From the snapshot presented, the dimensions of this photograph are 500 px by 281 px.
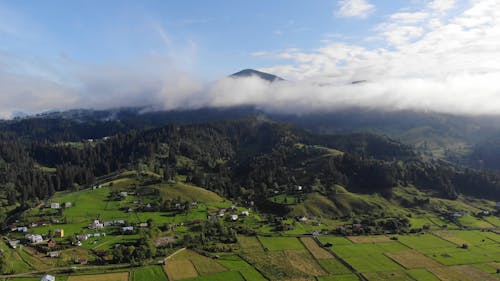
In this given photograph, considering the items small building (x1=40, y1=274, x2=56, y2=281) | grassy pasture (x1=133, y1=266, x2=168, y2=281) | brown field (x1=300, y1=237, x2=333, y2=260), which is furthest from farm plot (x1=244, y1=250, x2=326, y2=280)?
small building (x1=40, y1=274, x2=56, y2=281)

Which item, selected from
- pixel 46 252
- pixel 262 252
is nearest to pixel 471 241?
pixel 262 252

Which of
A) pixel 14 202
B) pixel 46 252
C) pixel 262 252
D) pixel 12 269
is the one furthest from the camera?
Answer: pixel 14 202

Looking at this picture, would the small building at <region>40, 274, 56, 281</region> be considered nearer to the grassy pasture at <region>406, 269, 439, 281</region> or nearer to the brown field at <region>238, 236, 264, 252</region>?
the brown field at <region>238, 236, 264, 252</region>

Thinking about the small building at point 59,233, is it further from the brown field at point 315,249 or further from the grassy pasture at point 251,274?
the brown field at point 315,249

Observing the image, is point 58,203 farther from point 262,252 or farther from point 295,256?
point 295,256

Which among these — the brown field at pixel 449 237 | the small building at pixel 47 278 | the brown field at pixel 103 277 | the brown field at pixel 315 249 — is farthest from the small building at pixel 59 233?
the brown field at pixel 449 237

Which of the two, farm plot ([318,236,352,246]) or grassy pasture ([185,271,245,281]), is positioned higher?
grassy pasture ([185,271,245,281])
